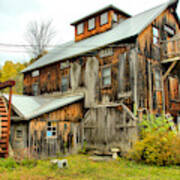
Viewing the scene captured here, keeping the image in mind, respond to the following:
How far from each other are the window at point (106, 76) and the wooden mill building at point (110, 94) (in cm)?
7

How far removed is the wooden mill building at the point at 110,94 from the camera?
1416cm

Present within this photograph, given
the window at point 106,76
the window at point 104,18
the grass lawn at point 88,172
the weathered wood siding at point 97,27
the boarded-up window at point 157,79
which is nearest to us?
the grass lawn at point 88,172

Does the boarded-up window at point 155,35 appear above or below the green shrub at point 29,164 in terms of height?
above

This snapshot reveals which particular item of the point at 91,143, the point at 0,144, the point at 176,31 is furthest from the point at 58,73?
the point at 176,31

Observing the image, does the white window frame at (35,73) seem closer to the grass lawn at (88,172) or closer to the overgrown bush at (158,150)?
the grass lawn at (88,172)

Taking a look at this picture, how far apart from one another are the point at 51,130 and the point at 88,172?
541 cm

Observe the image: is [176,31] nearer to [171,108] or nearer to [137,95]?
[171,108]

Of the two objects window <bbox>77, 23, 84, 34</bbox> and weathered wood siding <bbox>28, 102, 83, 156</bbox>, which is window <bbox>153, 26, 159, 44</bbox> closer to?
weathered wood siding <bbox>28, 102, 83, 156</bbox>

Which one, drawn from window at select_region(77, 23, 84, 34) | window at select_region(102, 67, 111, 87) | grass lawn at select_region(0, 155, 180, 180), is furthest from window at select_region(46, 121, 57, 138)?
window at select_region(77, 23, 84, 34)

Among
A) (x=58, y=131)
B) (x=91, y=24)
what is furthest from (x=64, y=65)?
(x=58, y=131)

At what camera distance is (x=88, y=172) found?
10.2m

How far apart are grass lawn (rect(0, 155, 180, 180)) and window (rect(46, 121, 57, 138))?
116 inches

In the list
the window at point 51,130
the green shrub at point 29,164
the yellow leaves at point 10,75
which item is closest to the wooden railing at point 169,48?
the window at point 51,130

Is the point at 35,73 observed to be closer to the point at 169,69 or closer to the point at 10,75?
the point at 169,69
